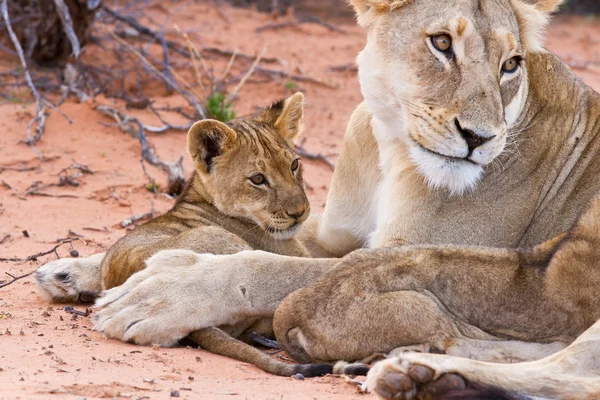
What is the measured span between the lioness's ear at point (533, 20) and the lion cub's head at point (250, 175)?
1.26 meters

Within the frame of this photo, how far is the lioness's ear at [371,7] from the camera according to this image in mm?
4680

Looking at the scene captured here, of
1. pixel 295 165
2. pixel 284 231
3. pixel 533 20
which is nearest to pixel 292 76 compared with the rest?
pixel 295 165

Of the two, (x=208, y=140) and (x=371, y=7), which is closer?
(x=371, y=7)

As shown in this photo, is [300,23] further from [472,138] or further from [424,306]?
[424,306]

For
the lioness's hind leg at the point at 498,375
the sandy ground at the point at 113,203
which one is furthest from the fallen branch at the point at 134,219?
the lioness's hind leg at the point at 498,375

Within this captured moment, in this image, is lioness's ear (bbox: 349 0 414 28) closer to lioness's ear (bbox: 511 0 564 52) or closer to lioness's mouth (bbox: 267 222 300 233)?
lioness's ear (bbox: 511 0 564 52)

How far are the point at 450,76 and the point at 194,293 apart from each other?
54.4 inches

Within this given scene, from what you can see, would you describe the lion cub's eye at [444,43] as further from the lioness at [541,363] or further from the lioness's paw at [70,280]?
the lioness's paw at [70,280]

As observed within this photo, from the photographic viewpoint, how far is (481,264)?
4.10 metres

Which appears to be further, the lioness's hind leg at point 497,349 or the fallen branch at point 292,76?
the fallen branch at point 292,76

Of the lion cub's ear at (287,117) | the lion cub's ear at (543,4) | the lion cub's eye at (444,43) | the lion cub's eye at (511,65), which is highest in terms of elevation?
the lion cub's ear at (543,4)

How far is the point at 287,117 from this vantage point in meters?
5.58

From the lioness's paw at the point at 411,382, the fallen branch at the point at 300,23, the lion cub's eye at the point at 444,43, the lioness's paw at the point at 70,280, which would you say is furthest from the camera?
the fallen branch at the point at 300,23

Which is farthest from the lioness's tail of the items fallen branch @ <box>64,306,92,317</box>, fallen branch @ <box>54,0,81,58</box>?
fallen branch @ <box>54,0,81,58</box>
